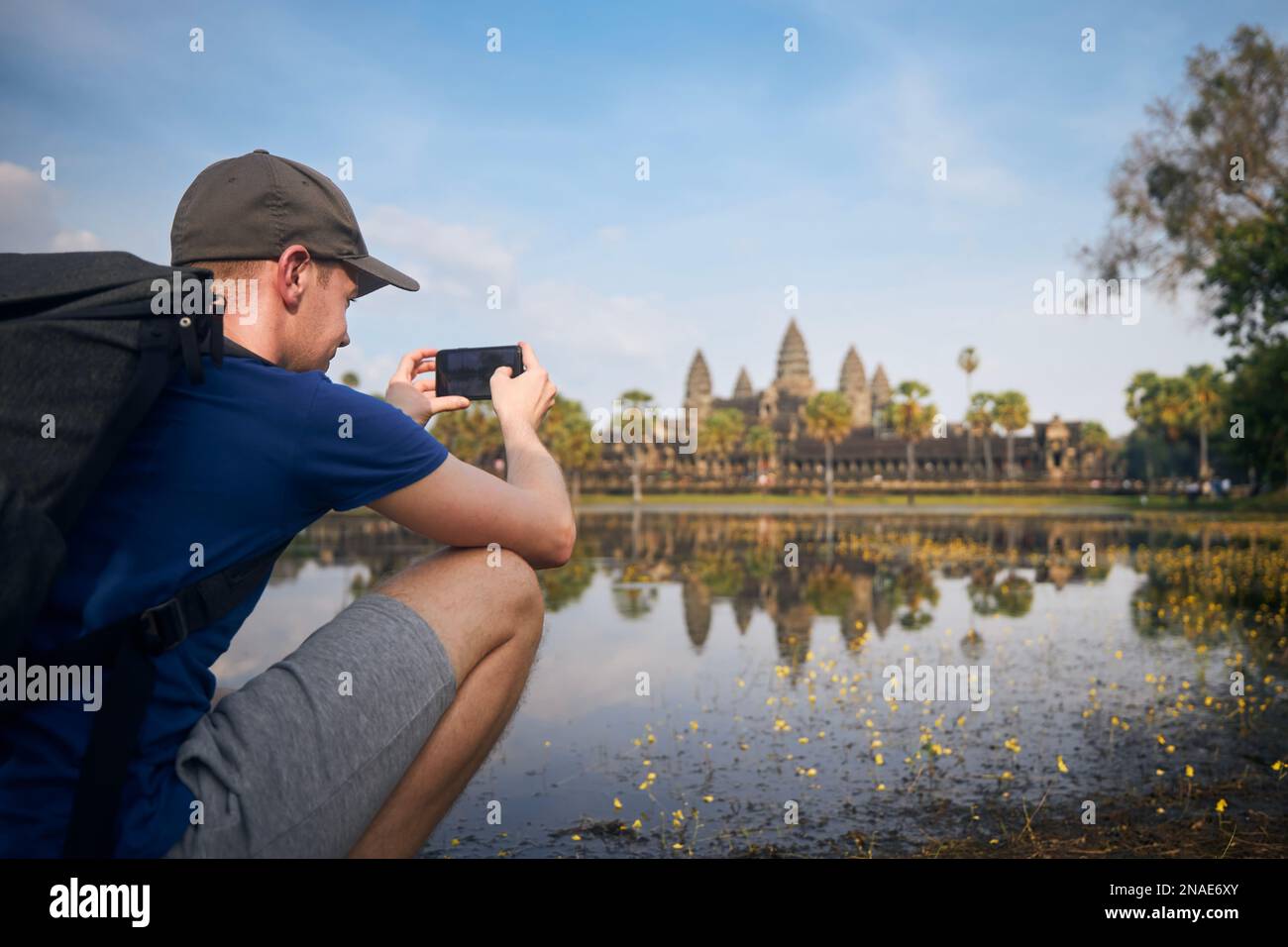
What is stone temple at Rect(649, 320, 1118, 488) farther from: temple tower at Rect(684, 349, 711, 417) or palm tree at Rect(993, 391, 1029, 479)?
temple tower at Rect(684, 349, 711, 417)

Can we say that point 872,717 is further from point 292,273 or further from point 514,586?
point 292,273

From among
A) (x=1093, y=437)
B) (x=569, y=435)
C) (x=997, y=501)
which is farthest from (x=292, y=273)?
(x=1093, y=437)

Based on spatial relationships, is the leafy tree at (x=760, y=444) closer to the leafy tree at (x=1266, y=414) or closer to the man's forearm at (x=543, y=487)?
the leafy tree at (x=1266, y=414)

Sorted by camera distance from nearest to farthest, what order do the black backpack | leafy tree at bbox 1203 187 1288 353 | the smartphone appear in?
the black backpack → the smartphone → leafy tree at bbox 1203 187 1288 353

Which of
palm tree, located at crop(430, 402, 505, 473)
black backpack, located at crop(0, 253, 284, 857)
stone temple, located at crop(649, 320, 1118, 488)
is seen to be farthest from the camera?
stone temple, located at crop(649, 320, 1118, 488)

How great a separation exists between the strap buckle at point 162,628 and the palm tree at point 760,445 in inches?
3261

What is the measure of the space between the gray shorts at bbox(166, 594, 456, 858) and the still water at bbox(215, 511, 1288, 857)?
8.03ft

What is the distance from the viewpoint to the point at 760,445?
3381 inches

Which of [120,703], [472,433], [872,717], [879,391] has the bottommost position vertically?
[872,717]

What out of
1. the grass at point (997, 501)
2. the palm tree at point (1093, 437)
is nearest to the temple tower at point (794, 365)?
the palm tree at point (1093, 437)

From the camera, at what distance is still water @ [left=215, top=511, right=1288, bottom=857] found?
4.47 meters

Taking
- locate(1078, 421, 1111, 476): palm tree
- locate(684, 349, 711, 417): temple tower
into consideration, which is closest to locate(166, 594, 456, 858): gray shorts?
locate(1078, 421, 1111, 476): palm tree

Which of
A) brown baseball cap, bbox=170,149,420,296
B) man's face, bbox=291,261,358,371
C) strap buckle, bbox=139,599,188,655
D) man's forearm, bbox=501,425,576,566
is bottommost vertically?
strap buckle, bbox=139,599,188,655

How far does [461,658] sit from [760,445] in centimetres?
8443
